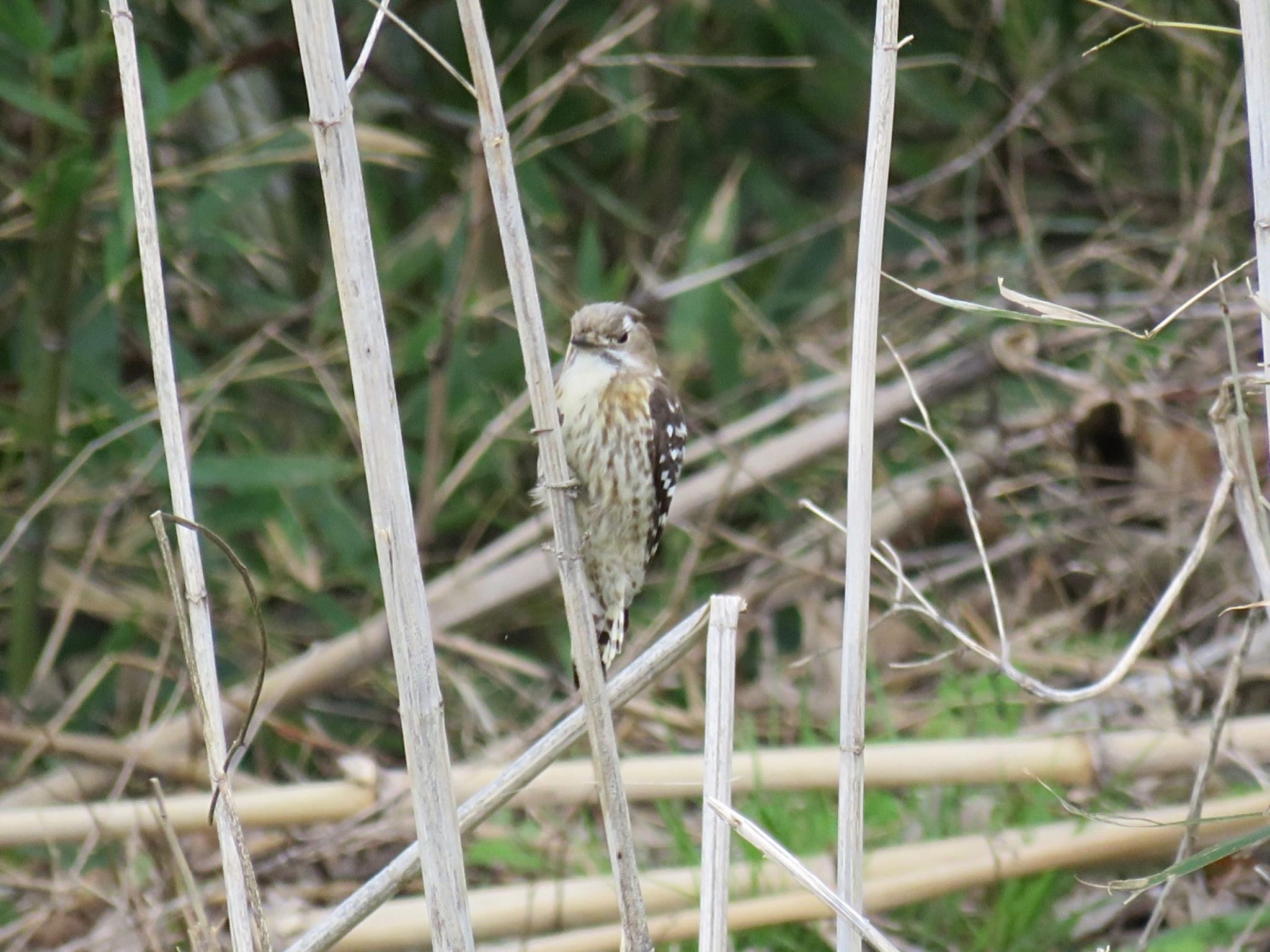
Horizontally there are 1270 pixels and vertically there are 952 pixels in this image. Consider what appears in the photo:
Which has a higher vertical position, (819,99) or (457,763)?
(819,99)

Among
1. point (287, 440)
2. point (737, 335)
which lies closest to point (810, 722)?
point (737, 335)

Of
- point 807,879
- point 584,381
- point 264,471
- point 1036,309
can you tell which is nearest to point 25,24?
point 264,471

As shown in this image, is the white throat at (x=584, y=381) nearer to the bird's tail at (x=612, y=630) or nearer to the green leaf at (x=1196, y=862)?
the bird's tail at (x=612, y=630)

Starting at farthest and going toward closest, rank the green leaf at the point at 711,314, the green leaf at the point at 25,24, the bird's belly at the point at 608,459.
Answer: the green leaf at the point at 711,314
the green leaf at the point at 25,24
the bird's belly at the point at 608,459

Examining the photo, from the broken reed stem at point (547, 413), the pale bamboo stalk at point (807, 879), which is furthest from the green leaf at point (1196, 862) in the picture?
the broken reed stem at point (547, 413)

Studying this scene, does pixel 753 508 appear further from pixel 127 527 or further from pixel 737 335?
pixel 127 527

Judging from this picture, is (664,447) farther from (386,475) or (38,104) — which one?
(38,104)

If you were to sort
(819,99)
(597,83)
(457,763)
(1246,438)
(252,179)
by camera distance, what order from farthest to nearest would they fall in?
(819,99)
(597,83)
(252,179)
(457,763)
(1246,438)
